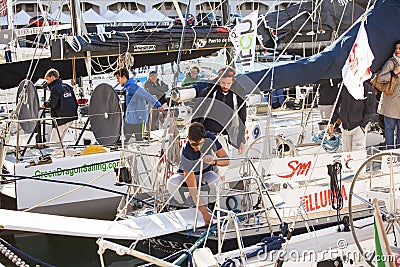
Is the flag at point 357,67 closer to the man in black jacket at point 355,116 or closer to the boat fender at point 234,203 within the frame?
the boat fender at point 234,203

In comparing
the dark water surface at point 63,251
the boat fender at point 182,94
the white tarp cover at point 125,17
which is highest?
the white tarp cover at point 125,17

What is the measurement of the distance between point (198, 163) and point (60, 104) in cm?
351

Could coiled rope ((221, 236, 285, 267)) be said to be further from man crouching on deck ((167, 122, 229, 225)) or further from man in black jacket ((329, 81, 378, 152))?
man in black jacket ((329, 81, 378, 152))

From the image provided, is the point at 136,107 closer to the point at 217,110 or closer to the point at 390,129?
the point at 217,110

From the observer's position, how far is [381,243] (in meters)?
3.14

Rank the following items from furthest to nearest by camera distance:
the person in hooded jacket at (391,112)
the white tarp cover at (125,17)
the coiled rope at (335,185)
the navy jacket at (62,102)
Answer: the white tarp cover at (125,17) < the navy jacket at (62,102) < the person in hooded jacket at (391,112) < the coiled rope at (335,185)

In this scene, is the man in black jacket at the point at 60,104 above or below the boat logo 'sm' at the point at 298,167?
above

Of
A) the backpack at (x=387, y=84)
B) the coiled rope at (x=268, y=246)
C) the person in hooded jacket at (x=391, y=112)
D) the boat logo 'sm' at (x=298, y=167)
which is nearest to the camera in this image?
the coiled rope at (x=268, y=246)

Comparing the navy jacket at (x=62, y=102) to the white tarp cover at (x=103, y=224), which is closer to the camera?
the white tarp cover at (x=103, y=224)

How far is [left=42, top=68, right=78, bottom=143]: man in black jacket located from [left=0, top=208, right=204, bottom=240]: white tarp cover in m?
3.15

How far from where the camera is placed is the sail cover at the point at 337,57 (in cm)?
437

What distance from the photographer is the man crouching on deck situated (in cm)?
473

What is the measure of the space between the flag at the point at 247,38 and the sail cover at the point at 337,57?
1.49ft

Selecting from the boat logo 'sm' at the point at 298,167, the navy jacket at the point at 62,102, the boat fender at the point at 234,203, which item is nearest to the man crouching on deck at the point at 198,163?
the boat fender at the point at 234,203
